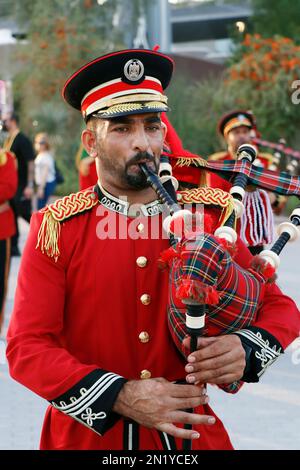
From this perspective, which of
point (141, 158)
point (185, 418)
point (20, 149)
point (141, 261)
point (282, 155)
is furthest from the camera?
point (282, 155)

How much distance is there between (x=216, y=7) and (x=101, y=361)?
35.6 metres

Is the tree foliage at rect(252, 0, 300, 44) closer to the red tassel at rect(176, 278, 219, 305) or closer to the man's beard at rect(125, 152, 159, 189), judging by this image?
the man's beard at rect(125, 152, 159, 189)

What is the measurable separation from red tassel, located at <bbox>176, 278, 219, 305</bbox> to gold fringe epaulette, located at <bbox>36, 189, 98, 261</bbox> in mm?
536

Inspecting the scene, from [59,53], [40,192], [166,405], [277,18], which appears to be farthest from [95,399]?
[59,53]

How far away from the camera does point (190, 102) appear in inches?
949

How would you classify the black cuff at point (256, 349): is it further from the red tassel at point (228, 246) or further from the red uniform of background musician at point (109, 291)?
the red tassel at point (228, 246)

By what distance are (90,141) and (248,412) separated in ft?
11.6

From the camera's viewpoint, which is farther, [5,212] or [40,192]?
[40,192]

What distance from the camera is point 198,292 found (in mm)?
2350

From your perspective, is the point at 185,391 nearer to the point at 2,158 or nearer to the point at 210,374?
the point at 210,374

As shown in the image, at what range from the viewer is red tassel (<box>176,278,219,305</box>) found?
2.35 meters

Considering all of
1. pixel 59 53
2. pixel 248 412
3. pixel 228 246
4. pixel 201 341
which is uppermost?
pixel 228 246

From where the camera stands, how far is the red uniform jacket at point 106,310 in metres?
2.69

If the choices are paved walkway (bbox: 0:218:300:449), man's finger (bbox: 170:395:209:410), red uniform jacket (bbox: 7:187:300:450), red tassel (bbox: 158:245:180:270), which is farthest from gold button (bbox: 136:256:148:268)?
paved walkway (bbox: 0:218:300:449)
